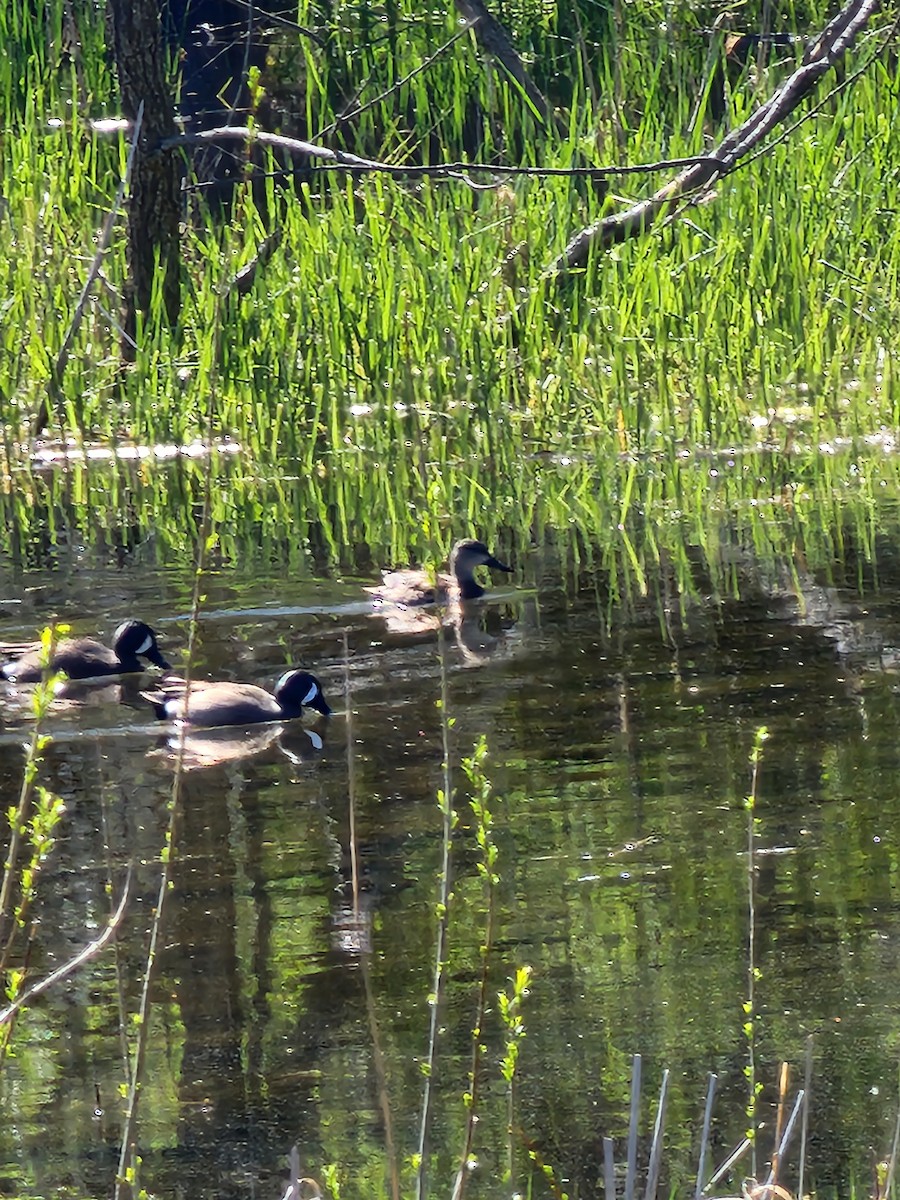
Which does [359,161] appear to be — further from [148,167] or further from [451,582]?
[451,582]

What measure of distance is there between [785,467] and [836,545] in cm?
149

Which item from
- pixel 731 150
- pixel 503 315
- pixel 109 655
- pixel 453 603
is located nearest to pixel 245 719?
pixel 109 655

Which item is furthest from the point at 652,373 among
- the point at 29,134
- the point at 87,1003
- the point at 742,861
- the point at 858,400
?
the point at 87,1003

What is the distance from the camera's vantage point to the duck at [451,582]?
8.11 meters

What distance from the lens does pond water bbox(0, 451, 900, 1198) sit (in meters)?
4.03

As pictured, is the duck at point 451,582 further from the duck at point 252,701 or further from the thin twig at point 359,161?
the thin twig at point 359,161

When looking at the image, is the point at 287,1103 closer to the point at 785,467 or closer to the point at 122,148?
the point at 785,467

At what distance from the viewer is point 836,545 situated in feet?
28.5

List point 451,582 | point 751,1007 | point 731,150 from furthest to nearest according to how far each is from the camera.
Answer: point 731,150 → point 451,582 → point 751,1007

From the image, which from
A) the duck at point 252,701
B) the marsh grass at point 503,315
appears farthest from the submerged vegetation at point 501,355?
the duck at point 252,701

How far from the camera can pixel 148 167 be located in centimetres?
1162

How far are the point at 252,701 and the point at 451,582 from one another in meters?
1.01

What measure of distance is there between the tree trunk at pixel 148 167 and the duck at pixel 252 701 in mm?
4413

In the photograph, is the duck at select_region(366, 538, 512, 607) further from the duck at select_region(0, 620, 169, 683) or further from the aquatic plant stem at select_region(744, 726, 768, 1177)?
the aquatic plant stem at select_region(744, 726, 768, 1177)
